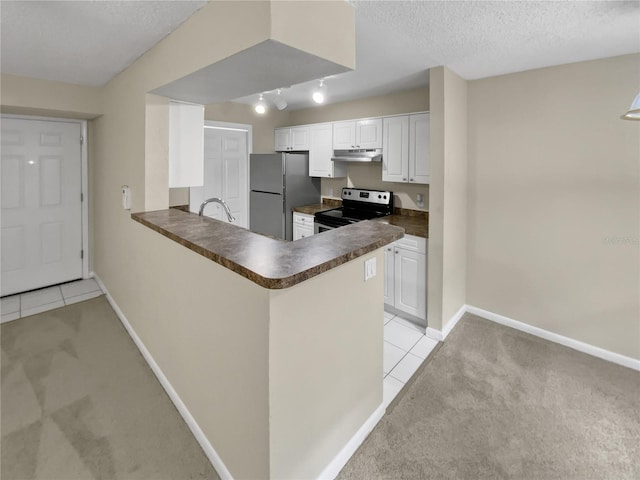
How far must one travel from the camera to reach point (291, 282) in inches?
44.1

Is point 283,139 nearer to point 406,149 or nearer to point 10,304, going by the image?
point 406,149

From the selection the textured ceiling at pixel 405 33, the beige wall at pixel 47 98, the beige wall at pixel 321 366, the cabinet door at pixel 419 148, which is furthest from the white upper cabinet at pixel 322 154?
the beige wall at pixel 321 366

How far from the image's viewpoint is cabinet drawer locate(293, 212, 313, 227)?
3922 millimetres

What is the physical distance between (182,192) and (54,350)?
6.48ft

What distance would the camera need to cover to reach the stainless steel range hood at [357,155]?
351 centimetres

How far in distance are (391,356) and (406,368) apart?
18cm

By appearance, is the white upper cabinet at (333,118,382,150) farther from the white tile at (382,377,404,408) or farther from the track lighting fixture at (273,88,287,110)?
the white tile at (382,377,404,408)

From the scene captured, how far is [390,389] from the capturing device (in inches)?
87.0

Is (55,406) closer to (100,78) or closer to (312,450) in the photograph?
(312,450)

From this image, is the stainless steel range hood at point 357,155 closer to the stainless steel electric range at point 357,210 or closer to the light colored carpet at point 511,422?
the stainless steel electric range at point 357,210

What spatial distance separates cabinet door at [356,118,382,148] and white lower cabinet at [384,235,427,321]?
1184 millimetres

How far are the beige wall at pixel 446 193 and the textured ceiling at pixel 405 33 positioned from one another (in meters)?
0.22

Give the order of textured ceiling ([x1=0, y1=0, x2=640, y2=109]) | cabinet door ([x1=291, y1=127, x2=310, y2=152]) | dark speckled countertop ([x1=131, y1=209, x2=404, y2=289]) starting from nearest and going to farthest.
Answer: dark speckled countertop ([x1=131, y1=209, x2=404, y2=289]), textured ceiling ([x1=0, y1=0, x2=640, y2=109]), cabinet door ([x1=291, y1=127, x2=310, y2=152])

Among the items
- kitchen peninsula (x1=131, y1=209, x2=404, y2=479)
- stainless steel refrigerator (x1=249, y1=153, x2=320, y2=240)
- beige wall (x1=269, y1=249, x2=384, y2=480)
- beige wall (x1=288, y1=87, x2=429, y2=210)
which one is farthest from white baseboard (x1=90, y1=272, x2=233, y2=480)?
beige wall (x1=288, y1=87, x2=429, y2=210)
